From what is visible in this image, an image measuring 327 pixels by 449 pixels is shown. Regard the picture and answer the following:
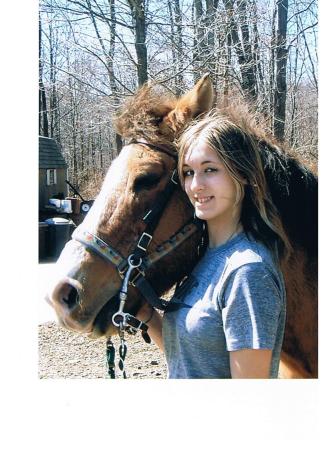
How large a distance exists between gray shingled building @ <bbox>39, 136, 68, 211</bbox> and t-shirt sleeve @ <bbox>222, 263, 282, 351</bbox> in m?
1.02

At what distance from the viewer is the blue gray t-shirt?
3.03 ft

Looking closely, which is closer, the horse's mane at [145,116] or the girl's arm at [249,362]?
the girl's arm at [249,362]

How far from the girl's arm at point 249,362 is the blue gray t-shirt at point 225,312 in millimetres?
12

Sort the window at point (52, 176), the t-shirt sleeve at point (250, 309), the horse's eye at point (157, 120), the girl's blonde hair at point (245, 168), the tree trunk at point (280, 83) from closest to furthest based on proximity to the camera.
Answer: the t-shirt sleeve at point (250, 309) → the girl's blonde hair at point (245, 168) → the horse's eye at point (157, 120) → the tree trunk at point (280, 83) → the window at point (52, 176)

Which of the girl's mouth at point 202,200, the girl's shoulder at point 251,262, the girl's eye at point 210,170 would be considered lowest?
the girl's shoulder at point 251,262

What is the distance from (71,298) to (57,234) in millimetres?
582

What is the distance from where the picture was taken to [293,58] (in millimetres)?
1603

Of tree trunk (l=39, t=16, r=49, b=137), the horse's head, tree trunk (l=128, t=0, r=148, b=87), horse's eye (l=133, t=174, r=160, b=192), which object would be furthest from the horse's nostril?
tree trunk (l=128, t=0, r=148, b=87)

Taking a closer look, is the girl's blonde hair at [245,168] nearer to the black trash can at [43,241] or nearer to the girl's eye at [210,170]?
the girl's eye at [210,170]

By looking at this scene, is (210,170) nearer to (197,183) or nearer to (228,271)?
(197,183)

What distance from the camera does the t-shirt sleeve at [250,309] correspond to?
0.92 meters

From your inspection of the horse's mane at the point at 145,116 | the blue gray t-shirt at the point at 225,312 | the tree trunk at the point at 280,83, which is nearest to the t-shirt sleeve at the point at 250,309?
the blue gray t-shirt at the point at 225,312
